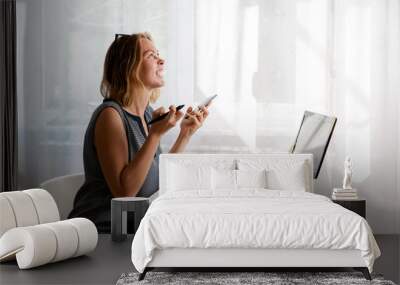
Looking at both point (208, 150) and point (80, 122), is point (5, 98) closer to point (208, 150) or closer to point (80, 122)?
point (80, 122)

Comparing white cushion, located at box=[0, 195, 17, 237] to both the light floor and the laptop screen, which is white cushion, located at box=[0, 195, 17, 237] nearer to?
the light floor

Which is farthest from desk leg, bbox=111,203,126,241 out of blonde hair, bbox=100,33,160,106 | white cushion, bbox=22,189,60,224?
blonde hair, bbox=100,33,160,106

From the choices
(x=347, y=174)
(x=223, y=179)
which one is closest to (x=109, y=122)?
(x=223, y=179)

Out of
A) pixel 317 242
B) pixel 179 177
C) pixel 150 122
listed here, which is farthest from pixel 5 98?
pixel 317 242

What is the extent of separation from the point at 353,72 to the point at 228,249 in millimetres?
3038

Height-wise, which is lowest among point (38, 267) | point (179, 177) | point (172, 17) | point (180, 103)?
point (38, 267)

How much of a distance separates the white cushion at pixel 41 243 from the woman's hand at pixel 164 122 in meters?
1.89

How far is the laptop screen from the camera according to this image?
7234 mm

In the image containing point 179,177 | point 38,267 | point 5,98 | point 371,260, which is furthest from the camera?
point 5,98

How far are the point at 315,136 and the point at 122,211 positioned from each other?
1.94m

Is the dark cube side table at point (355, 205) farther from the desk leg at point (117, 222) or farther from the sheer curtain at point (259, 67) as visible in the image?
the desk leg at point (117, 222)

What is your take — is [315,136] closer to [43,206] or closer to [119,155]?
[119,155]

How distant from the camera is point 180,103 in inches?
307

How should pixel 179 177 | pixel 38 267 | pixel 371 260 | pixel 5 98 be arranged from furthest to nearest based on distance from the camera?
pixel 5 98 → pixel 179 177 → pixel 38 267 → pixel 371 260
